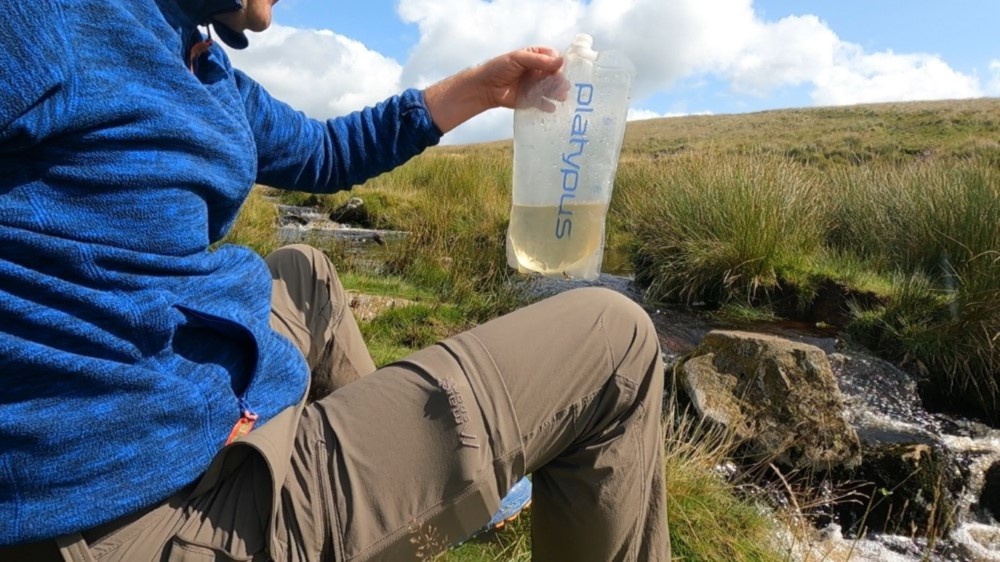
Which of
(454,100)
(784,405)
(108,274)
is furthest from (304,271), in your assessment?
(784,405)

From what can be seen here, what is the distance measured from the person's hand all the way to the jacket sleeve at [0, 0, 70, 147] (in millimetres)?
1209

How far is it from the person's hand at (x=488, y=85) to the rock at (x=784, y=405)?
230 centimetres

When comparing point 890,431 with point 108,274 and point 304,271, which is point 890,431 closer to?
point 304,271

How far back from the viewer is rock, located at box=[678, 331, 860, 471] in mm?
3791

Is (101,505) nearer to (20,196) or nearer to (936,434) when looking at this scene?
(20,196)

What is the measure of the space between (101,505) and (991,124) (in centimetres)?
4526

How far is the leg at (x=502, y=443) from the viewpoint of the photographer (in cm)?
125

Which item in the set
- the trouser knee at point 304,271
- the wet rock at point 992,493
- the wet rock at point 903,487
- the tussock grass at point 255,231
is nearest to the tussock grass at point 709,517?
the wet rock at point 903,487

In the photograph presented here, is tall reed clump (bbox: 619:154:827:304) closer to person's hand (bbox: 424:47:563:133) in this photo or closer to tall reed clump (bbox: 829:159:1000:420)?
tall reed clump (bbox: 829:159:1000:420)

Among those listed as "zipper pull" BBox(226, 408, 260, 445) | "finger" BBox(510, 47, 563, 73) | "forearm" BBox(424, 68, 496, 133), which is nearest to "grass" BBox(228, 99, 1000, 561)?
"zipper pull" BBox(226, 408, 260, 445)

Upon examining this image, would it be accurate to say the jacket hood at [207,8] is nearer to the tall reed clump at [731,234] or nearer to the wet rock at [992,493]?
the wet rock at [992,493]

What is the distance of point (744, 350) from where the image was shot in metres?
4.09

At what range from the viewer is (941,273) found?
6.11 m

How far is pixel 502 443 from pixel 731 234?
6.66m
